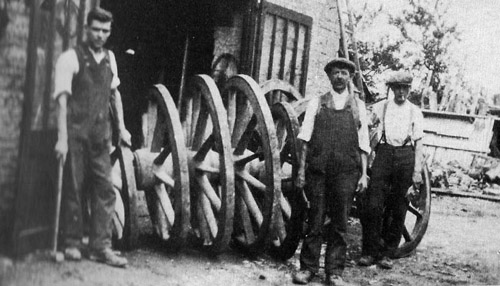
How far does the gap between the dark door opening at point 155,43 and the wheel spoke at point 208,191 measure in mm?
2122

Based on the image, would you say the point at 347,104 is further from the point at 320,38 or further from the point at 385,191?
the point at 320,38

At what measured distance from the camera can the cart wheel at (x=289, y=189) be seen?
4.43 metres

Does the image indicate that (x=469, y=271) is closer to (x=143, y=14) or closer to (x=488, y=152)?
(x=143, y=14)

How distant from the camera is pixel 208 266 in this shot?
417 centimetres

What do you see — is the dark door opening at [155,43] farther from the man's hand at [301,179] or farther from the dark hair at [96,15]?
the dark hair at [96,15]

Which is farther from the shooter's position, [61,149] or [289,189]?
Answer: [289,189]

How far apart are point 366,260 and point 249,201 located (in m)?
1.31

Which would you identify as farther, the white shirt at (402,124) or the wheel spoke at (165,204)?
the white shirt at (402,124)

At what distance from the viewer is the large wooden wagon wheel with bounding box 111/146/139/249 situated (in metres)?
3.92

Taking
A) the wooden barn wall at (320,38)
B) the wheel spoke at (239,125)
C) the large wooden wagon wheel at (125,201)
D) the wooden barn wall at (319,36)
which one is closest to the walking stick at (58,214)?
the large wooden wagon wheel at (125,201)

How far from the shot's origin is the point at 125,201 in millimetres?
3969

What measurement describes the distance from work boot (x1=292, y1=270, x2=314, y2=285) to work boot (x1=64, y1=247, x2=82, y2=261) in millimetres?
1681

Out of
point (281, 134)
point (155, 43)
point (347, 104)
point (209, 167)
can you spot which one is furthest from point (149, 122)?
point (155, 43)

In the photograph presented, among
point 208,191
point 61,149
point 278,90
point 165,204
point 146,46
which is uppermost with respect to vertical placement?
point 146,46
